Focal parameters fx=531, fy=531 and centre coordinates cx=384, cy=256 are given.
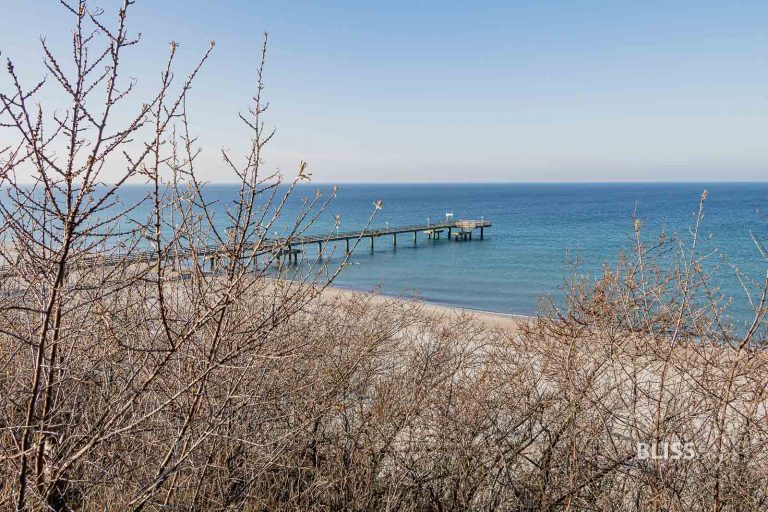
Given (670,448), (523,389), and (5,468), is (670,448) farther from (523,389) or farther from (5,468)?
(5,468)

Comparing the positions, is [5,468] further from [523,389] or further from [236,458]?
[523,389]

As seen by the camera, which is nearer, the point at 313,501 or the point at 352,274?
the point at 313,501

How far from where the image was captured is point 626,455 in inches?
238

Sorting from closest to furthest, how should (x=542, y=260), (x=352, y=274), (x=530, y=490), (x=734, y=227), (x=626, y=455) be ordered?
(x=626, y=455), (x=530, y=490), (x=352, y=274), (x=542, y=260), (x=734, y=227)

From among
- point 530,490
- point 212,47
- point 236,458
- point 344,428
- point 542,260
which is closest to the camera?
point 212,47

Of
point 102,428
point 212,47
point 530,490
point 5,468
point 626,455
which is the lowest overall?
point 530,490

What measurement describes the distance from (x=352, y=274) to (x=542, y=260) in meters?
16.7

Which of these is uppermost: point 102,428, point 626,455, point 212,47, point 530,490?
point 212,47

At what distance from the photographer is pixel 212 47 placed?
10.4 ft

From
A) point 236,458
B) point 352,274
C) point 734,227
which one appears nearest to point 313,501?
point 236,458

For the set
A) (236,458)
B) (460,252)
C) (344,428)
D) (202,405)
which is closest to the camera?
(202,405)

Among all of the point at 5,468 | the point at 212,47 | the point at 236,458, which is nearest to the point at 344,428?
the point at 236,458

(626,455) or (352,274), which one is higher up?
(626,455)

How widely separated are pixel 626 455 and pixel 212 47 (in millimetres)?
5923
